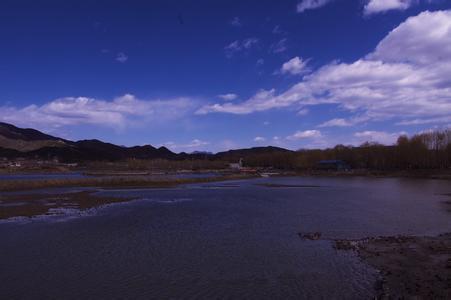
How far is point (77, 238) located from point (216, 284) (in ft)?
34.7

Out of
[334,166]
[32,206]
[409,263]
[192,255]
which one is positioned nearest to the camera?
[409,263]

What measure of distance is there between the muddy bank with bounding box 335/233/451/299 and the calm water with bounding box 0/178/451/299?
2.15 ft

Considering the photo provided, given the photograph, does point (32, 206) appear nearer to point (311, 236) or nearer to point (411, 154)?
point (311, 236)

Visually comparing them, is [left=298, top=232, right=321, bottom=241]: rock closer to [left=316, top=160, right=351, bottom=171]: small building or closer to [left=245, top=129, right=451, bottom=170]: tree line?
[left=245, top=129, right=451, bottom=170]: tree line

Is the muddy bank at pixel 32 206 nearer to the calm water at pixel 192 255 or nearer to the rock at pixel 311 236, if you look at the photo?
the calm water at pixel 192 255

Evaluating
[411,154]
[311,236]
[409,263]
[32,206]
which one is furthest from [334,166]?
[409,263]

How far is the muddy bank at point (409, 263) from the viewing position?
11.5 meters

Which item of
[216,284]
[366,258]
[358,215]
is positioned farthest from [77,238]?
[358,215]

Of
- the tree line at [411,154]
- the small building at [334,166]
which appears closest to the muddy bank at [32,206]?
the tree line at [411,154]

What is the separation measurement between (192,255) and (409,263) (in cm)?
866

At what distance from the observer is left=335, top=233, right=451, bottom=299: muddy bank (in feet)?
37.6

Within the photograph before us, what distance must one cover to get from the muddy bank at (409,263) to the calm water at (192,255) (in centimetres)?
66

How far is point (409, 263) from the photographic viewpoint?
578 inches

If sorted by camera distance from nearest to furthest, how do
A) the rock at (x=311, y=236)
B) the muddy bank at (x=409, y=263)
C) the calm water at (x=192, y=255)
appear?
the muddy bank at (x=409, y=263) → the calm water at (x=192, y=255) → the rock at (x=311, y=236)
